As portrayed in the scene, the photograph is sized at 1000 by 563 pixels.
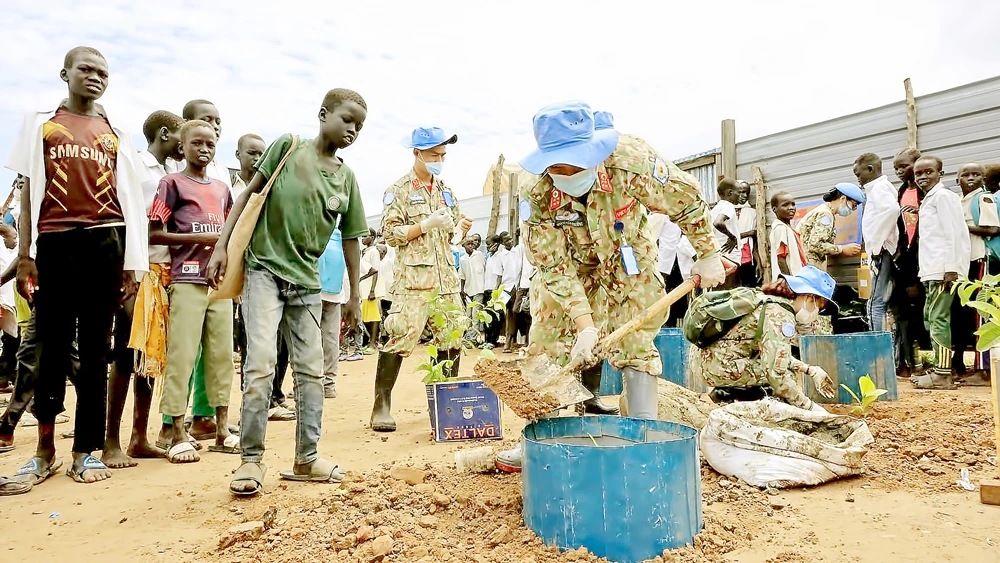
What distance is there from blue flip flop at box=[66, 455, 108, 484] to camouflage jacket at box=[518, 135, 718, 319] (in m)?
2.42

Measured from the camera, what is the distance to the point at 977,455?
3.19 meters

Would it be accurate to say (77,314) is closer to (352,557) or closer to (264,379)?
(264,379)

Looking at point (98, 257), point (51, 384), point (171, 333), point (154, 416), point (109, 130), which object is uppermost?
point (109, 130)

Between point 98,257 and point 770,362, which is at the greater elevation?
point 98,257

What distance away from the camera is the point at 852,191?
22.3ft

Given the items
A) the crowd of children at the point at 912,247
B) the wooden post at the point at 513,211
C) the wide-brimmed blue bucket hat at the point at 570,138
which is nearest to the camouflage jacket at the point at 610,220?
the wide-brimmed blue bucket hat at the point at 570,138

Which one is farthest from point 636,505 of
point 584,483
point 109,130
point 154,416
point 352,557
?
point 154,416

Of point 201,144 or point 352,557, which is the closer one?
point 352,557

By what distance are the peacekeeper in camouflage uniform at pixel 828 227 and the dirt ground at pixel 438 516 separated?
11.1 feet

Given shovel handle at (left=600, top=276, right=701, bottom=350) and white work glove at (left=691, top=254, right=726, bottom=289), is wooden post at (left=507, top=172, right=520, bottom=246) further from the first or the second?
shovel handle at (left=600, top=276, right=701, bottom=350)

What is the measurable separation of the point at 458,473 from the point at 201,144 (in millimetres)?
2425

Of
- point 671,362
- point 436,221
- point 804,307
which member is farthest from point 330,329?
point 804,307

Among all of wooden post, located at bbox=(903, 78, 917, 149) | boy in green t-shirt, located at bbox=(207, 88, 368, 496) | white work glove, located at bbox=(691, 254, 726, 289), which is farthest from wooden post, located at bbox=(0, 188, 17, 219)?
wooden post, located at bbox=(903, 78, 917, 149)

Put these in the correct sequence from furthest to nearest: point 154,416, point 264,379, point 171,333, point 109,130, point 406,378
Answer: point 406,378
point 154,416
point 171,333
point 109,130
point 264,379
